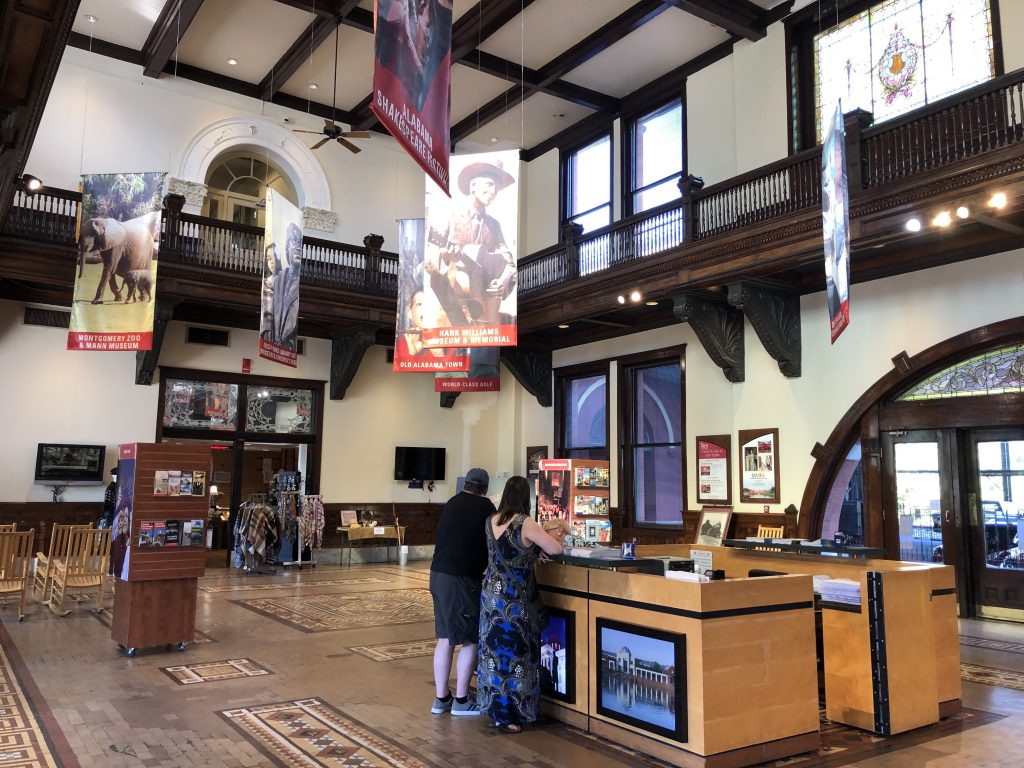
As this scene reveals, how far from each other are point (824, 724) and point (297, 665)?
391cm

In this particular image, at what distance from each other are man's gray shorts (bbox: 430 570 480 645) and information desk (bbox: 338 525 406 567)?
967 centimetres

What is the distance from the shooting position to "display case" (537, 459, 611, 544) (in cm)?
1140

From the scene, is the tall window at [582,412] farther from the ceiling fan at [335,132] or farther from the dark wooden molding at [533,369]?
the ceiling fan at [335,132]

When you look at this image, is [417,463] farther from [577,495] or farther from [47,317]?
[47,317]

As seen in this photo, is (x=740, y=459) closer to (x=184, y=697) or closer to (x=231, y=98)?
(x=184, y=697)

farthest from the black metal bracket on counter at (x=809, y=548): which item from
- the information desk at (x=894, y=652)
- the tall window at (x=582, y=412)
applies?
the tall window at (x=582, y=412)

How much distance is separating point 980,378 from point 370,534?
33.0ft

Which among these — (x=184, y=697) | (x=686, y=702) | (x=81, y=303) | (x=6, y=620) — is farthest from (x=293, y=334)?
(x=686, y=702)

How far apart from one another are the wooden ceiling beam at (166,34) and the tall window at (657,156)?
7.32 metres

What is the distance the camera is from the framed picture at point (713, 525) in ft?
36.3

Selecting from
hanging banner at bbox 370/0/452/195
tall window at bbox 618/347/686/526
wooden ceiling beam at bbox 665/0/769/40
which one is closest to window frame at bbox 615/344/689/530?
tall window at bbox 618/347/686/526

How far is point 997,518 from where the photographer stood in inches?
350

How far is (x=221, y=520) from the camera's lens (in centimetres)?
1471

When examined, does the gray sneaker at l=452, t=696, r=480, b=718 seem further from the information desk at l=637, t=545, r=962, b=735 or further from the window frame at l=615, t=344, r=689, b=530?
the window frame at l=615, t=344, r=689, b=530
